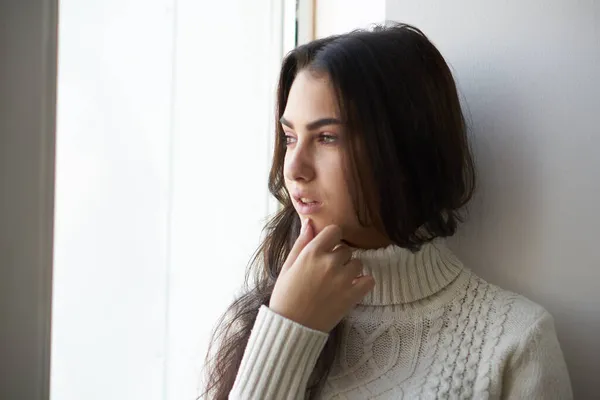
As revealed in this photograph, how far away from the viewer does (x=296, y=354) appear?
0.72 meters

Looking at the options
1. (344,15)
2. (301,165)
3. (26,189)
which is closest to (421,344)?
(301,165)

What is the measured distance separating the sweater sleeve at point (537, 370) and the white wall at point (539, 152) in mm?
92

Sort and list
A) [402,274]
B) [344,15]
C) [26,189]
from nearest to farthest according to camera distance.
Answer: [26,189], [402,274], [344,15]

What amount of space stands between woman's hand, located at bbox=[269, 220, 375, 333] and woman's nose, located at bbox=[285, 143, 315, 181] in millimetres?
84

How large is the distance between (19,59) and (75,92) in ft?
0.72

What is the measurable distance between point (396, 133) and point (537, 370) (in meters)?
0.39

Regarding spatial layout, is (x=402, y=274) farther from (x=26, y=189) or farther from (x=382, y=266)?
(x=26, y=189)

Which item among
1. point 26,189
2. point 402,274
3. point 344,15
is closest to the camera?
point 26,189

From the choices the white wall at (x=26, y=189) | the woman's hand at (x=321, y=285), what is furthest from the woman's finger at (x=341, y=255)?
the white wall at (x=26, y=189)

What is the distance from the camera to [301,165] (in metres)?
0.75

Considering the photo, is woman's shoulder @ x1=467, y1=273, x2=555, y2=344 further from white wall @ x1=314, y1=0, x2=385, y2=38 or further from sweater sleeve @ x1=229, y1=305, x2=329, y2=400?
white wall @ x1=314, y1=0, x2=385, y2=38

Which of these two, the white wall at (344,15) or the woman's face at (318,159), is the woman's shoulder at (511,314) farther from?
the white wall at (344,15)

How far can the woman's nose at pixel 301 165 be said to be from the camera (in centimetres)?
75

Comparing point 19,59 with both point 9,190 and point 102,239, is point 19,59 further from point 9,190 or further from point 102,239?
point 102,239
